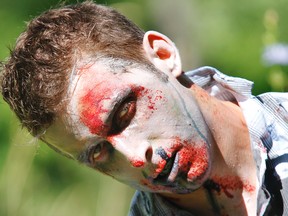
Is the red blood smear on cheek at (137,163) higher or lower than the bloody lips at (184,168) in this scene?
higher

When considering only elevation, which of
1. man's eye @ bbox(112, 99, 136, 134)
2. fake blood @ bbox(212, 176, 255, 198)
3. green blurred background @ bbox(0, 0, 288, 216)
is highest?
man's eye @ bbox(112, 99, 136, 134)

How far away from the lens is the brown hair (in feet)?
12.0

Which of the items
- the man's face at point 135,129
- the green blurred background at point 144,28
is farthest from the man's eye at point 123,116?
the green blurred background at point 144,28

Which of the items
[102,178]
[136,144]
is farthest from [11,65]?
[102,178]

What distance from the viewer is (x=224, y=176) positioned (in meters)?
3.76

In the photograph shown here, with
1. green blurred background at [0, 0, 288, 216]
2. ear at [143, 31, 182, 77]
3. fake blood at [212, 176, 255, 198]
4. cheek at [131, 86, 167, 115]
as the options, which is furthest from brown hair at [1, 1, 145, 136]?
green blurred background at [0, 0, 288, 216]

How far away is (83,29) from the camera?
3801 mm

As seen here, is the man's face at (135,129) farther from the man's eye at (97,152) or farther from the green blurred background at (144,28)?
the green blurred background at (144,28)

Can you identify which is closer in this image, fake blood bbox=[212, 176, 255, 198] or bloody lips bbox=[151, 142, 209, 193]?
bloody lips bbox=[151, 142, 209, 193]

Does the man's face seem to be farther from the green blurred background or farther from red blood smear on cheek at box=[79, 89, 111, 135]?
the green blurred background

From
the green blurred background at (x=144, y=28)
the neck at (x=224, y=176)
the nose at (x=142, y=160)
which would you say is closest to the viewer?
the nose at (x=142, y=160)

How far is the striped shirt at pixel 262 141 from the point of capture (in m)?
3.68

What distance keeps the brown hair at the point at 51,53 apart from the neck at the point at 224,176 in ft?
1.10

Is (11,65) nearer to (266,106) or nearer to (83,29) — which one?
(83,29)
